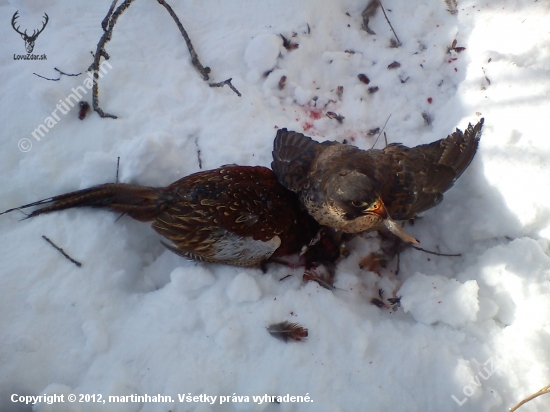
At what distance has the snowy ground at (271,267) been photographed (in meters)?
2.13

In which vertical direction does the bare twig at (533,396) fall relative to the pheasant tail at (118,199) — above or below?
below

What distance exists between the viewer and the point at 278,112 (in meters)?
3.18

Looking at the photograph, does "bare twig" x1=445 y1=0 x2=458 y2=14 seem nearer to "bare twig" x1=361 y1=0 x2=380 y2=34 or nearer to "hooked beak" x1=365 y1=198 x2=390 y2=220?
"bare twig" x1=361 y1=0 x2=380 y2=34

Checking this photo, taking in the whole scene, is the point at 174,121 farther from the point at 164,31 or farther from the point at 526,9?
the point at 526,9

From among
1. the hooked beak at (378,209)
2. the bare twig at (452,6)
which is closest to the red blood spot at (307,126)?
the hooked beak at (378,209)

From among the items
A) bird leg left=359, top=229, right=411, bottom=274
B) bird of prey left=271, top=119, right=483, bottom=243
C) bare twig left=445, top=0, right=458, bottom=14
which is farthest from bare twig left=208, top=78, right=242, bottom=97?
bare twig left=445, top=0, right=458, bottom=14

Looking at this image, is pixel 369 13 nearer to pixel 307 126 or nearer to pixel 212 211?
pixel 307 126

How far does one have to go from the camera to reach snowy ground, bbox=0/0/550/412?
213 centimetres

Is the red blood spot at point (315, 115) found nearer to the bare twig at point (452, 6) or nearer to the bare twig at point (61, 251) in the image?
the bare twig at point (452, 6)

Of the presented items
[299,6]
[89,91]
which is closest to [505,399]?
[299,6]
